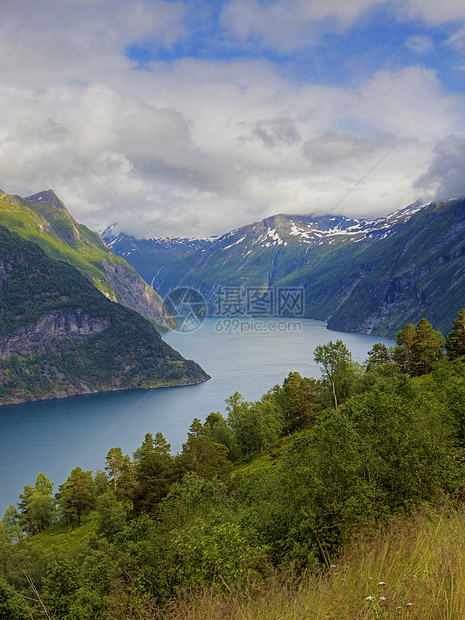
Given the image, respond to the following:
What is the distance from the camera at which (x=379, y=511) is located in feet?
51.1

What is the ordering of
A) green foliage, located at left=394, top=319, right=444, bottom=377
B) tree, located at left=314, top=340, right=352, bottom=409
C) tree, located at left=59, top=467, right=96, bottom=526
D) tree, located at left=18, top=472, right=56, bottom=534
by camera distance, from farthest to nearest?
1. tree, located at left=18, top=472, right=56, bottom=534
2. green foliage, located at left=394, top=319, right=444, bottom=377
3. tree, located at left=59, top=467, right=96, bottom=526
4. tree, located at left=314, top=340, right=352, bottom=409

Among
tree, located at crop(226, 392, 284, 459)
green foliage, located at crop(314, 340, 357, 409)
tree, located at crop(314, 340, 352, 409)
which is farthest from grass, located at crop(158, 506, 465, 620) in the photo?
tree, located at crop(226, 392, 284, 459)

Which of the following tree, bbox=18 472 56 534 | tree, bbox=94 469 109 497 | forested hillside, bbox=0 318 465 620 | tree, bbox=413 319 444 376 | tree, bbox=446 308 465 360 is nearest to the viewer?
forested hillside, bbox=0 318 465 620

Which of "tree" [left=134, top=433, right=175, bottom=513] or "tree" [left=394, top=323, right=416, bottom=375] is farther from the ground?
"tree" [left=394, top=323, right=416, bottom=375]

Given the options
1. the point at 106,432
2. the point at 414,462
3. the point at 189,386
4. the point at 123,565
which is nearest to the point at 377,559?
the point at 414,462

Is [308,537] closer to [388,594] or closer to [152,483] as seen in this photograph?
[388,594]

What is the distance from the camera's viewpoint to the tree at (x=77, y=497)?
205ft

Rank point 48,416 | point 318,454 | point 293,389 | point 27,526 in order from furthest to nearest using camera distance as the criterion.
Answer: point 48,416 → point 27,526 → point 293,389 → point 318,454

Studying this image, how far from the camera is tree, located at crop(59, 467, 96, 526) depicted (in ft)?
205

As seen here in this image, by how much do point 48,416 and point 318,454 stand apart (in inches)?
6493

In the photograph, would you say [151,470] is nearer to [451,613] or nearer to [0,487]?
[451,613]

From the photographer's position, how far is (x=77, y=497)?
62719 mm

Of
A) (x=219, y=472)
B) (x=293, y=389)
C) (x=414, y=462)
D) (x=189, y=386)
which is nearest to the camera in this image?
(x=414, y=462)

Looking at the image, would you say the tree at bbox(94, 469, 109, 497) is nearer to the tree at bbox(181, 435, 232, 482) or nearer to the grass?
the tree at bbox(181, 435, 232, 482)
